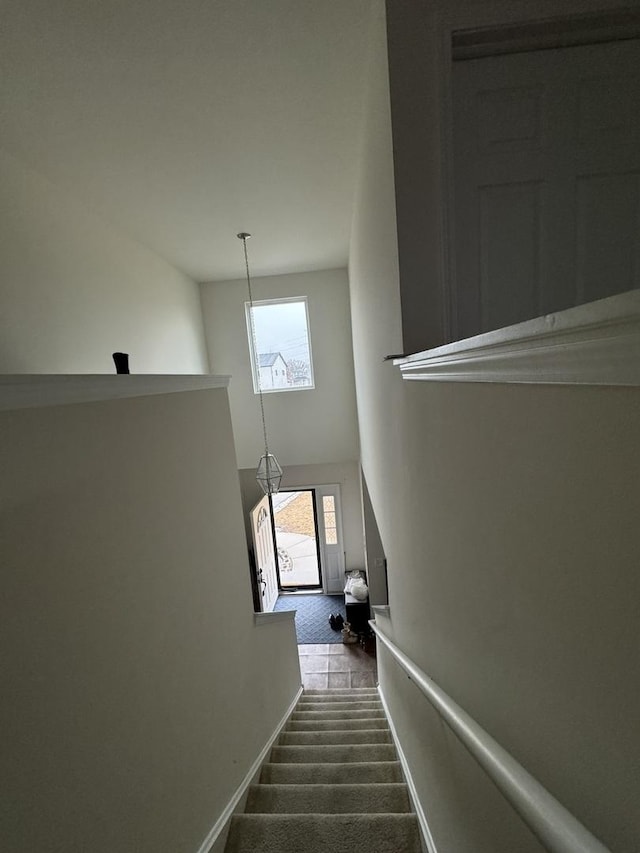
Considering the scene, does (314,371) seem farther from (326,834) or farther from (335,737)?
(326,834)

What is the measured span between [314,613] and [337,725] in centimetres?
333

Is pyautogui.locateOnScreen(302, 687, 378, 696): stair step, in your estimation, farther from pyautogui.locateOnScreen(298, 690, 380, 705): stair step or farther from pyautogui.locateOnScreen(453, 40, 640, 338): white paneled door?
pyautogui.locateOnScreen(453, 40, 640, 338): white paneled door

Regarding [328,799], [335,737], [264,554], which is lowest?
[264,554]

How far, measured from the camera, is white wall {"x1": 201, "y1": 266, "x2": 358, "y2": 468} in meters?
5.32

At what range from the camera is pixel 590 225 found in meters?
1.41

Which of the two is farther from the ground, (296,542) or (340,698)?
(340,698)

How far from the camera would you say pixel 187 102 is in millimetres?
1969

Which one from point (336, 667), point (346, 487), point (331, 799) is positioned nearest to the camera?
point (331, 799)

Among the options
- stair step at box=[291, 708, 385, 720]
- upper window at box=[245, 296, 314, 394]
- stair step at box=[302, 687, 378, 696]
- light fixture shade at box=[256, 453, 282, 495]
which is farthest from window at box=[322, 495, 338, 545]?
stair step at box=[291, 708, 385, 720]

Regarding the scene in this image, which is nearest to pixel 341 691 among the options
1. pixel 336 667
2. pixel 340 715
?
pixel 336 667

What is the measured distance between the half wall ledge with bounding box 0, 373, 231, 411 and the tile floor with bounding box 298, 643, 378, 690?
432 centimetres

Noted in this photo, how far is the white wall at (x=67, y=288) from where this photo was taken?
2.34 m

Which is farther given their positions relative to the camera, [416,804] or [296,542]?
[296,542]

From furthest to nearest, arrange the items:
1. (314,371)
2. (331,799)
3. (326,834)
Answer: (314,371), (331,799), (326,834)
